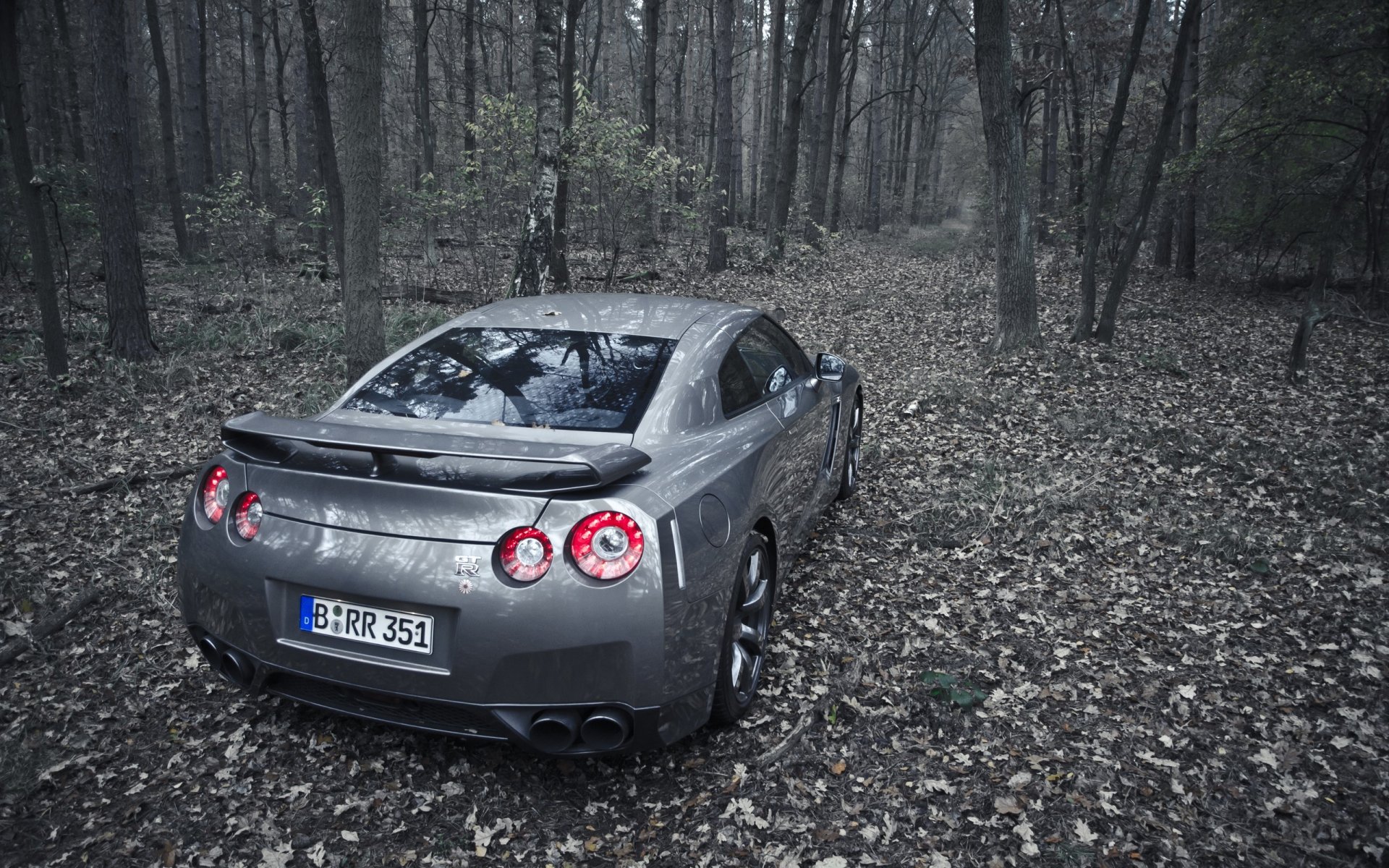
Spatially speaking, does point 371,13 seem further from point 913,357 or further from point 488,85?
point 488,85

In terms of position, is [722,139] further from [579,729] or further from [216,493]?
[579,729]

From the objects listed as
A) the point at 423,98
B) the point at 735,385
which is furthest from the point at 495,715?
the point at 423,98

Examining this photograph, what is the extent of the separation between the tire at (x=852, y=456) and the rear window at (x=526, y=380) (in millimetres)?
2354

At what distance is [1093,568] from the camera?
184 inches

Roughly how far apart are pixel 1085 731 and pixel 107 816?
362cm

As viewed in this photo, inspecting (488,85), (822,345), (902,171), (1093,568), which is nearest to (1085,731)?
(1093,568)

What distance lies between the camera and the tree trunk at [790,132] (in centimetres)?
1725

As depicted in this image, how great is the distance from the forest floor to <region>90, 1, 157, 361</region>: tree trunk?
2.09ft

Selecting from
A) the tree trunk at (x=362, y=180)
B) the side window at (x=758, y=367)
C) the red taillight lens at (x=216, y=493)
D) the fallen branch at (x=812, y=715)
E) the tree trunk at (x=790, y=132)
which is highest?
the tree trunk at (x=790, y=132)

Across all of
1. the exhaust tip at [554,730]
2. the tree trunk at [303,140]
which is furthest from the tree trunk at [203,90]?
the exhaust tip at [554,730]

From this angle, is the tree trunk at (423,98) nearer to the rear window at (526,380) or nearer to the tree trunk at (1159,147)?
the tree trunk at (1159,147)

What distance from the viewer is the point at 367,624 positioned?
2.39m

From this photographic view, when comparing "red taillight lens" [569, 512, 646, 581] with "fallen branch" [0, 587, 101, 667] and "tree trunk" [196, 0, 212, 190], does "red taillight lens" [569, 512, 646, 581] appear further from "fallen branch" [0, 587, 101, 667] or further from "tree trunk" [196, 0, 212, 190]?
"tree trunk" [196, 0, 212, 190]

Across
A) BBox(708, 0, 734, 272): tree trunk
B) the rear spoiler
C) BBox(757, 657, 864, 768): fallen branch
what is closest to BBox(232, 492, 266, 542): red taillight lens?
the rear spoiler
